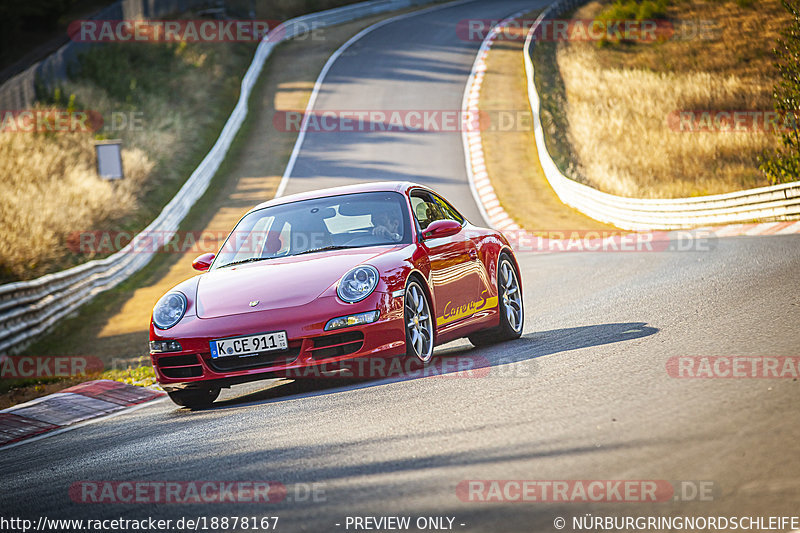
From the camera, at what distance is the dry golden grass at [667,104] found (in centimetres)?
3100

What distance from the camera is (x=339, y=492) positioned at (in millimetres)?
4461

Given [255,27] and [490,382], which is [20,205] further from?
[255,27]

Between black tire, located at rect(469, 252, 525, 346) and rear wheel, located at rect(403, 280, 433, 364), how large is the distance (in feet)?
4.64

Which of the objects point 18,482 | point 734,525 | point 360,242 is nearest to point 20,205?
point 360,242

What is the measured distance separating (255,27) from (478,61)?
505 inches

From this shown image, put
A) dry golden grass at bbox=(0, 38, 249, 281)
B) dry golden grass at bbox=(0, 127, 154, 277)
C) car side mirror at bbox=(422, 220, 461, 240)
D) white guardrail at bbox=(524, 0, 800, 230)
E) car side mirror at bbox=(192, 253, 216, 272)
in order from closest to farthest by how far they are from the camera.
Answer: car side mirror at bbox=(422, 220, 461, 240), car side mirror at bbox=(192, 253, 216, 272), white guardrail at bbox=(524, 0, 800, 230), dry golden grass at bbox=(0, 127, 154, 277), dry golden grass at bbox=(0, 38, 249, 281)

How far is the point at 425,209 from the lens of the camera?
30.3 ft

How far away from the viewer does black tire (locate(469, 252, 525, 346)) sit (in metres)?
9.49

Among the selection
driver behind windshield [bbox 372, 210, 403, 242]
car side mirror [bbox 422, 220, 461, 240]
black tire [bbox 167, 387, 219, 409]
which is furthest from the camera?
driver behind windshield [bbox 372, 210, 403, 242]

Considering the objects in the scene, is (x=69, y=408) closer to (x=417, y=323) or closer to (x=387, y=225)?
(x=387, y=225)

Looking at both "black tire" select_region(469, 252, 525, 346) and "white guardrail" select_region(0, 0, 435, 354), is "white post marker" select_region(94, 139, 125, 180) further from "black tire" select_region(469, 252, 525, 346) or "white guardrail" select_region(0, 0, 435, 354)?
"black tire" select_region(469, 252, 525, 346)

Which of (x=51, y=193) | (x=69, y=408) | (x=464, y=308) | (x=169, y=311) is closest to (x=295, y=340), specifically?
(x=169, y=311)

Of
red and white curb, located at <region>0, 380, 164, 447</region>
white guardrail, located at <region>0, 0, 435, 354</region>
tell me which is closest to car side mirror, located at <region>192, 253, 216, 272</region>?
red and white curb, located at <region>0, 380, 164, 447</region>

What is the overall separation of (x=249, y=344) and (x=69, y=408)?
2.69 metres
